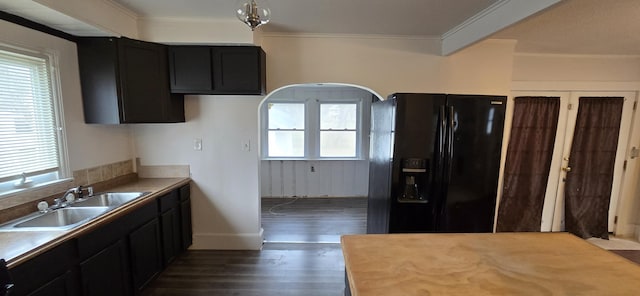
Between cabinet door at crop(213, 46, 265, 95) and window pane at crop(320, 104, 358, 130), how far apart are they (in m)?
2.66

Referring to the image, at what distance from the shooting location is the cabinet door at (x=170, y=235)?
2476mm

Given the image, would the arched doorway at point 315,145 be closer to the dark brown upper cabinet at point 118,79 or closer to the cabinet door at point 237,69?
the cabinet door at point 237,69

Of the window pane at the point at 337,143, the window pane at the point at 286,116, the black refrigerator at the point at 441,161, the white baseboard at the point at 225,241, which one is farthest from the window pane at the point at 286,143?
the black refrigerator at the point at 441,161

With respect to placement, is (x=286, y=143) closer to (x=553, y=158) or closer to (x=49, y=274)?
(x=49, y=274)

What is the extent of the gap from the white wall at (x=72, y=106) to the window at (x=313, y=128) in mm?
2835

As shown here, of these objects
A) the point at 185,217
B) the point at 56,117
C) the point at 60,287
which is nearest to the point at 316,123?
the point at 185,217

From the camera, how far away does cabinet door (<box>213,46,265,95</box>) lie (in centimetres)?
255

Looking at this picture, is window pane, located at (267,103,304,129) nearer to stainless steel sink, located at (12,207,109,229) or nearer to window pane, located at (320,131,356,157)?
window pane, located at (320,131,356,157)

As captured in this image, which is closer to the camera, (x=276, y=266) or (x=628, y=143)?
(x=276, y=266)

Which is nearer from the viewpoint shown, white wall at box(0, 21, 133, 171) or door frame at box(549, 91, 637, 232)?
white wall at box(0, 21, 133, 171)

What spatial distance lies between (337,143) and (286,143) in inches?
39.9

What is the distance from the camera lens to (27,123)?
6.11 ft

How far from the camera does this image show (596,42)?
109 inches

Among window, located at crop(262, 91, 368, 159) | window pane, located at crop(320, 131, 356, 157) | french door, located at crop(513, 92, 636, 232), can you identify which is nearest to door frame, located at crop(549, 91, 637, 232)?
french door, located at crop(513, 92, 636, 232)
